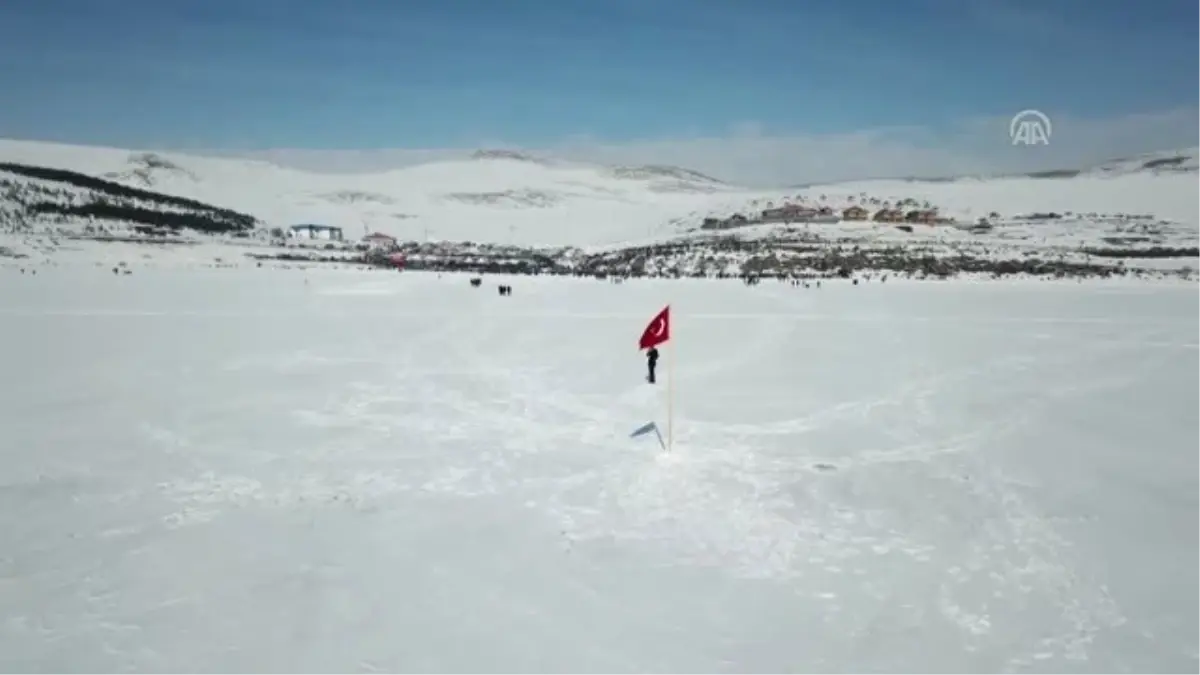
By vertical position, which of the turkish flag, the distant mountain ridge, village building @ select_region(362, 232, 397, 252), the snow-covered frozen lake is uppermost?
the distant mountain ridge

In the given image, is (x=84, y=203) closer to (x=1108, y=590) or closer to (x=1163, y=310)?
(x=1163, y=310)

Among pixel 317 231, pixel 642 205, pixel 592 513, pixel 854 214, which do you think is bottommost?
pixel 592 513

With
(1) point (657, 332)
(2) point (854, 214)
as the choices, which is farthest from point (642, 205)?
(1) point (657, 332)

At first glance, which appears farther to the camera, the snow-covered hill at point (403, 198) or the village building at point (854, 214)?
the snow-covered hill at point (403, 198)

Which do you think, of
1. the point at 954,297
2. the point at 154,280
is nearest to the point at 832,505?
the point at 954,297

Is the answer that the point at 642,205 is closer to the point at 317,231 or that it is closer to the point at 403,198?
the point at 403,198

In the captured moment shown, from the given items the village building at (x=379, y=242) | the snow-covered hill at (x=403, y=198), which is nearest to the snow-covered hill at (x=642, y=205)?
the snow-covered hill at (x=403, y=198)

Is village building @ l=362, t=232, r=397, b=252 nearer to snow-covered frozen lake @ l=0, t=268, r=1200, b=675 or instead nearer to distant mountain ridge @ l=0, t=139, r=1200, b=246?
distant mountain ridge @ l=0, t=139, r=1200, b=246

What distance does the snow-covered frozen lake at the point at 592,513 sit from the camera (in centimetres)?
582

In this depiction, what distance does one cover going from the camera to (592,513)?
841 cm

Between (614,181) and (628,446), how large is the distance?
189 metres

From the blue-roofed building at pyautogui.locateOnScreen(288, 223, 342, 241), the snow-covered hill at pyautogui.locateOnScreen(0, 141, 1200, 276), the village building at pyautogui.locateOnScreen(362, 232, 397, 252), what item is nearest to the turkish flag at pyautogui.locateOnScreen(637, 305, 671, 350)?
the snow-covered hill at pyautogui.locateOnScreen(0, 141, 1200, 276)

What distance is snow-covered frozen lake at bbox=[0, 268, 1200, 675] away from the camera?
19.1 feet

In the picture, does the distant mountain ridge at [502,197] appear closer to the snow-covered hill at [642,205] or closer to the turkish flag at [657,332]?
the snow-covered hill at [642,205]
